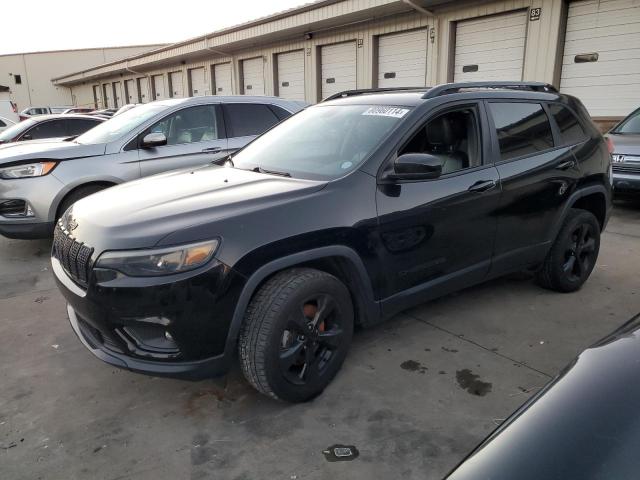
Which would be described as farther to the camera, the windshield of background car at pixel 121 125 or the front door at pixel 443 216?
the windshield of background car at pixel 121 125

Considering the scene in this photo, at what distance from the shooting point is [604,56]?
387 inches

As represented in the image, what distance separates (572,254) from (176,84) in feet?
79.5

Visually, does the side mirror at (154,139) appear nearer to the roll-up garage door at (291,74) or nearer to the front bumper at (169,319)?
the front bumper at (169,319)

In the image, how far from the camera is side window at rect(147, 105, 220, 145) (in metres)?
6.12

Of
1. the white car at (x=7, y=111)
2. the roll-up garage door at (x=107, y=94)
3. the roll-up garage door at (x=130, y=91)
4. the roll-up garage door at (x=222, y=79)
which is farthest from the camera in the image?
the roll-up garage door at (x=107, y=94)

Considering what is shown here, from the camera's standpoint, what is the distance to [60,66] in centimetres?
4884

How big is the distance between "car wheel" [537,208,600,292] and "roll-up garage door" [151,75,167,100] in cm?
2580

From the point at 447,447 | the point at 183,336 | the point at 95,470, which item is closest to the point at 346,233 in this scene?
the point at 183,336

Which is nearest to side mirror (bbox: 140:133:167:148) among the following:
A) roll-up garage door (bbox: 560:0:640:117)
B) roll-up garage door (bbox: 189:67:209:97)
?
roll-up garage door (bbox: 560:0:640:117)

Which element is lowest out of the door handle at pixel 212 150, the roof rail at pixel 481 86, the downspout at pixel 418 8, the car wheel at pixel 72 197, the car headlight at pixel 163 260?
the car wheel at pixel 72 197

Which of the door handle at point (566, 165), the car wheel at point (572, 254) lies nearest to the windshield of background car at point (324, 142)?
the door handle at point (566, 165)

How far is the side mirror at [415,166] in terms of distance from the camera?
292cm

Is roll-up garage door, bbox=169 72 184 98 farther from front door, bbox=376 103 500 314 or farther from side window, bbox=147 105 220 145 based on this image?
front door, bbox=376 103 500 314

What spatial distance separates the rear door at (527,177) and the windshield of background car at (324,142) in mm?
955
